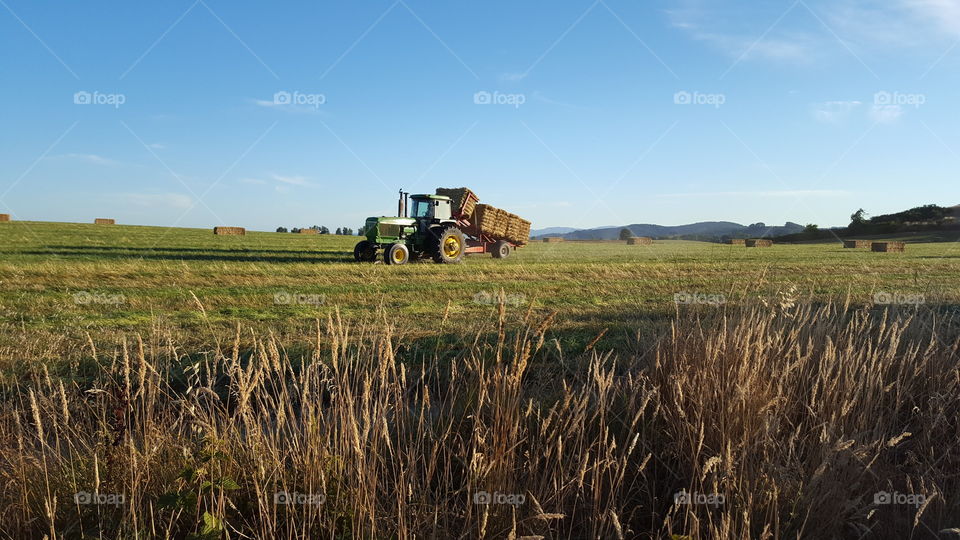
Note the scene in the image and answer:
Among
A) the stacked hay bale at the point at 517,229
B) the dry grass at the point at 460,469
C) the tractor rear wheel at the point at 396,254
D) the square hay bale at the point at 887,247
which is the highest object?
the stacked hay bale at the point at 517,229

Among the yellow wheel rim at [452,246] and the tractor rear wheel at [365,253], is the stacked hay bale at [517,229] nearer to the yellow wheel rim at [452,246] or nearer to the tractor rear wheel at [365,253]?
the yellow wheel rim at [452,246]

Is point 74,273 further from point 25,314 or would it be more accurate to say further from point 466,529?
point 466,529

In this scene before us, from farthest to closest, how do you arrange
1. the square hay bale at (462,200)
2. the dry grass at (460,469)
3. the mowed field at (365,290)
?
the square hay bale at (462,200)
the mowed field at (365,290)
the dry grass at (460,469)

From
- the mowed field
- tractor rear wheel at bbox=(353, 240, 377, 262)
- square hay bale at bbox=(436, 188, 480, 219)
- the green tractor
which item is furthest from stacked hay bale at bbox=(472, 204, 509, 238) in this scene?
tractor rear wheel at bbox=(353, 240, 377, 262)

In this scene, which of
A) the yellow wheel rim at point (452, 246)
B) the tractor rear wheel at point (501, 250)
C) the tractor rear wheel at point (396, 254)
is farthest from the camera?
the tractor rear wheel at point (501, 250)

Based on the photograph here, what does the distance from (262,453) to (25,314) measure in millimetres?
7138

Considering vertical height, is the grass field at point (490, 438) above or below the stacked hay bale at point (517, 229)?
below

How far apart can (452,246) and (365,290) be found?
297 inches

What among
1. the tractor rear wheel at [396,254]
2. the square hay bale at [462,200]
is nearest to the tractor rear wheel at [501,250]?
the square hay bale at [462,200]

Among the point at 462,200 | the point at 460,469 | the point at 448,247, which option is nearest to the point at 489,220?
the point at 462,200

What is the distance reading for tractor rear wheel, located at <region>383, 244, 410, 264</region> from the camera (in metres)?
16.6

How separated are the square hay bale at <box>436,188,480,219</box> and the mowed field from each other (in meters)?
3.47

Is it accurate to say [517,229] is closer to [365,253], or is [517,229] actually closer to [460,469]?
[365,253]

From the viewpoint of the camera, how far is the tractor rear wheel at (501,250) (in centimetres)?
2153
